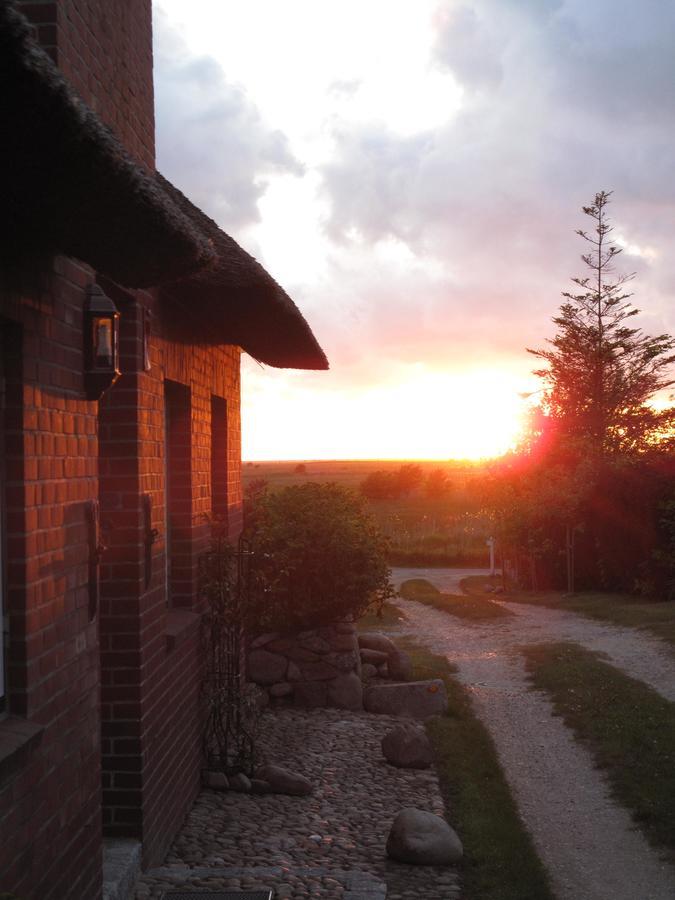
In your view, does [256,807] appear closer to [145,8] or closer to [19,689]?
[19,689]

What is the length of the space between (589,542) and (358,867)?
731 inches

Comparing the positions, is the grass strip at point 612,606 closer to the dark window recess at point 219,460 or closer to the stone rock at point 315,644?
the stone rock at point 315,644

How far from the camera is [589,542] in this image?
75.0 feet

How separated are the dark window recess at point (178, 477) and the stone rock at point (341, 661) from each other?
11.6ft

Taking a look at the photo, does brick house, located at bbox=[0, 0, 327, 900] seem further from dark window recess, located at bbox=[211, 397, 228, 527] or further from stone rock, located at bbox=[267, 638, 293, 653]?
stone rock, located at bbox=[267, 638, 293, 653]

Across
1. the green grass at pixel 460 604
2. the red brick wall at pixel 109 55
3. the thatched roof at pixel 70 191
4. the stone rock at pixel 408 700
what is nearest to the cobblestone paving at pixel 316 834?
the stone rock at pixel 408 700

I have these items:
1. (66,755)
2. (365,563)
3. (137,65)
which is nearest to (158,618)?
(66,755)

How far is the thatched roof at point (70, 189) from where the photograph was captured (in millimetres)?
1932

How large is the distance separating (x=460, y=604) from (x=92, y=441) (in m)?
16.8

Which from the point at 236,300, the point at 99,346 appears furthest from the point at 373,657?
the point at 99,346

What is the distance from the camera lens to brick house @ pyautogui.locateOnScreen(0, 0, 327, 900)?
265 centimetres

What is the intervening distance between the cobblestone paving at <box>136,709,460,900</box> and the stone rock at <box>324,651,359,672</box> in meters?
1.28

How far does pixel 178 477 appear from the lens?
6309 millimetres

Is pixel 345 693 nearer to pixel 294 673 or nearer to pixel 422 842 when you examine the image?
pixel 294 673
